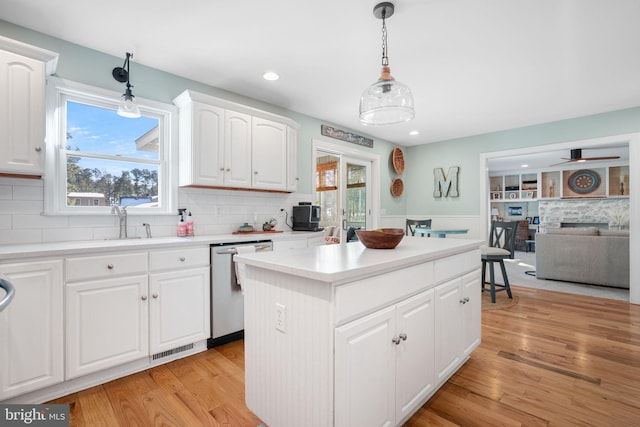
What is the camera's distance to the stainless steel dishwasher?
8.56 feet

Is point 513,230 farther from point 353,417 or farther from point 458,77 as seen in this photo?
point 353,417

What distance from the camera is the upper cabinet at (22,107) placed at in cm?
190

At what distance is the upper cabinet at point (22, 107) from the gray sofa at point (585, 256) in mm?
6426

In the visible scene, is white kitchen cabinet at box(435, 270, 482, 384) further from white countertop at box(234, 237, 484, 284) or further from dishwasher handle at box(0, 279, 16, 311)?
dishwasher handle at box(0, 279, 16, 311)

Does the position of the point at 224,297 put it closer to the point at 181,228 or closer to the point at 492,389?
the point at 181,228

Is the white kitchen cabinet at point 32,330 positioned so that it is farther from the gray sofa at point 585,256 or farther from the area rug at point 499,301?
A: the gray sofa at point 585,256

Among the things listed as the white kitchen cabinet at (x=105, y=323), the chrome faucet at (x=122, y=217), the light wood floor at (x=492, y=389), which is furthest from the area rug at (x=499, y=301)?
the chrome faucet at (x=122, y=217)

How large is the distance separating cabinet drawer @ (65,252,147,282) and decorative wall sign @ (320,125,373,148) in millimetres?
3011

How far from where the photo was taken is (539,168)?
9742mm

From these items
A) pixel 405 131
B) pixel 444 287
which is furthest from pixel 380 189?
pixel 444 287

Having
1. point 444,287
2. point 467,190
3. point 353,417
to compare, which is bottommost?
point 353,417

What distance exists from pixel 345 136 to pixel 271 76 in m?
1.96

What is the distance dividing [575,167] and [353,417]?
1110cm

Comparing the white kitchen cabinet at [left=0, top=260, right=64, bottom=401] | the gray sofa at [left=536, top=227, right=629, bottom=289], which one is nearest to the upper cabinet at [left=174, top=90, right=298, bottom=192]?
the white kitchen cabinet at [left=0, top=260, right=64, bottom=401]
